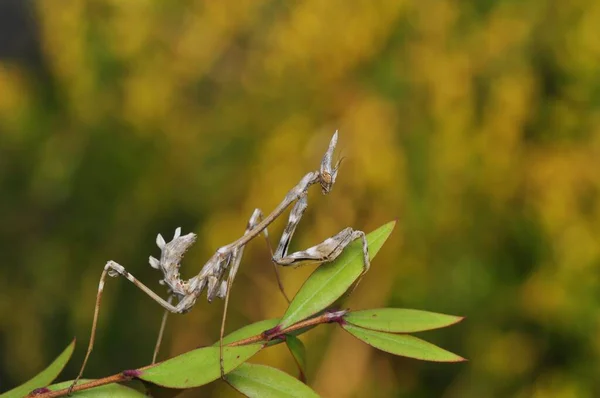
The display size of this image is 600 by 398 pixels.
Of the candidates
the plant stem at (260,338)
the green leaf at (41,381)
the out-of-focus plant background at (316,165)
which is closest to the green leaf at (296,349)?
the plant stem at (260,338)

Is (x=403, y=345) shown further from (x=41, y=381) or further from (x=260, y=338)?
(x=41, y=381)

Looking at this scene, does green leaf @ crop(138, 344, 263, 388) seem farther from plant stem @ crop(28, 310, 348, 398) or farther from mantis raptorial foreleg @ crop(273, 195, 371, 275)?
mantis raptorial foreleg @ crop(273, 195, 371, 275)

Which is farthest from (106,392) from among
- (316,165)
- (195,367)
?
(316,165)

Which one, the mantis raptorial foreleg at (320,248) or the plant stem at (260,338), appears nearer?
the plant stem at (260,338)

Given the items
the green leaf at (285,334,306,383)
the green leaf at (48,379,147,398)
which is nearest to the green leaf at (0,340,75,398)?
the green leaf at (48,379,147,398)

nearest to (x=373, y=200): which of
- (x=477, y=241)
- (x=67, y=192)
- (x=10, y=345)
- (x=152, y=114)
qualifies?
(x=477, y=241)

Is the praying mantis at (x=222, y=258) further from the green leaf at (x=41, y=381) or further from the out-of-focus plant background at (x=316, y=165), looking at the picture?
the out-of-focus plant background at (x=316, y=165)

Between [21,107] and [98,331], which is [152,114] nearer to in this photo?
[21,107]
